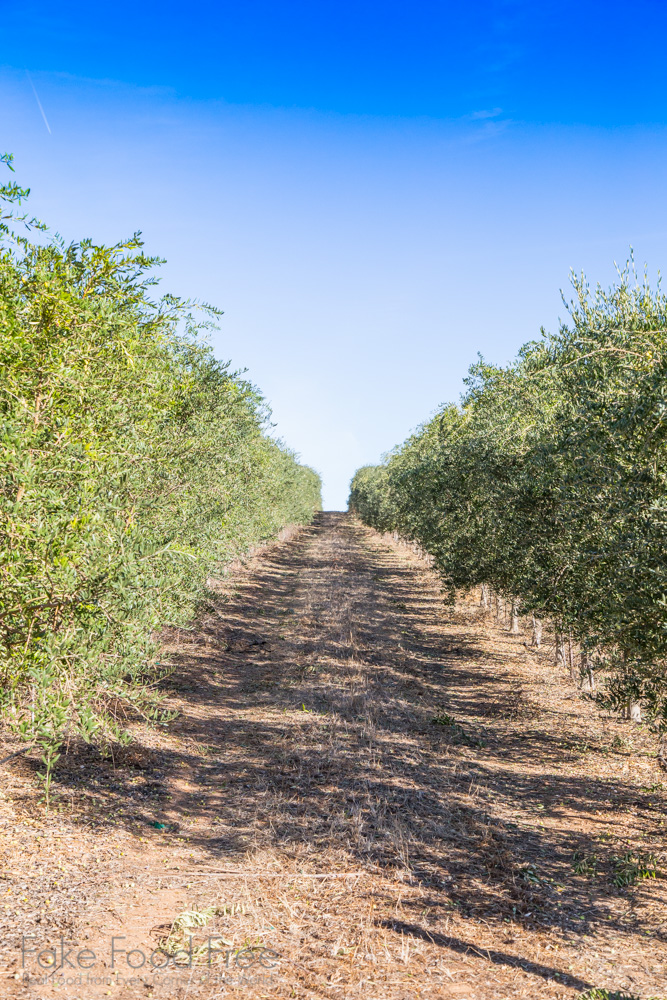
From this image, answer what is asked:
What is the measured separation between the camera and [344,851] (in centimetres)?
1070

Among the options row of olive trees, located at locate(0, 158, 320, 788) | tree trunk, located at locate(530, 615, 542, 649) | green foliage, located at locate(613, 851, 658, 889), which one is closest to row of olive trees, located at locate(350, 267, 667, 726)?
green foliage, located at locate(613, 851, 658, 889)

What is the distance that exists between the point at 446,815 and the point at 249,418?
1636cm

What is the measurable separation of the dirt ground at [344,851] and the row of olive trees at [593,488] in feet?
9.65

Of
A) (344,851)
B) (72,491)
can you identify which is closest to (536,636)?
(344,851)

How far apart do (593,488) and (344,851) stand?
25.9 feet

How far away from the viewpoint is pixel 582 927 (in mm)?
9234

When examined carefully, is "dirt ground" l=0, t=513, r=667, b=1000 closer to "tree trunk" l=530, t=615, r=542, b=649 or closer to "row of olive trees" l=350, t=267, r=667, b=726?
"row of olive trees" l=350, t=267, r=667, b=726

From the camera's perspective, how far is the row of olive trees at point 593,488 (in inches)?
398

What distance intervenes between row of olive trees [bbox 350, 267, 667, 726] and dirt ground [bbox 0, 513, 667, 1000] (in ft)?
9.65

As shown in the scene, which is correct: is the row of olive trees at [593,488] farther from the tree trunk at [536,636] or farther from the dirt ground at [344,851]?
the tree trunk at [536,636]

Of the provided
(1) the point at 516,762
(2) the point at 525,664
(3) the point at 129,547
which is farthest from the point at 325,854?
(2) the point at 525,664

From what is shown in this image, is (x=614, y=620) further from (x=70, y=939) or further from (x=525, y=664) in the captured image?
(x=525, y=664)

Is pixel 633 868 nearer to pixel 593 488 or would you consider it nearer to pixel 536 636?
pixel 593 488

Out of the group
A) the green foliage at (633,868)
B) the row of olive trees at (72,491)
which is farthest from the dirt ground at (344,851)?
the row of olive trees at (72,491)
